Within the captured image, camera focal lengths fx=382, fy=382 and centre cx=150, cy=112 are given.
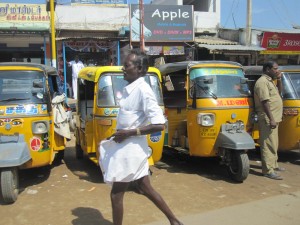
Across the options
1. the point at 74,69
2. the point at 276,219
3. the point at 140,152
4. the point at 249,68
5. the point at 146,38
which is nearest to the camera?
the point at 140,152

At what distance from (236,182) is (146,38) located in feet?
40.2

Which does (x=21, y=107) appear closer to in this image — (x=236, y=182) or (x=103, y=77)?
(x=103, y=77)

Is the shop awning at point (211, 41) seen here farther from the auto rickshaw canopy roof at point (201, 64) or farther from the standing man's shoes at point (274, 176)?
the standing man's shoes at point (274, 176)

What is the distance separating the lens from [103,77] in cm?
605

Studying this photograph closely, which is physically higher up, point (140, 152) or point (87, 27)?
point (87, 27)

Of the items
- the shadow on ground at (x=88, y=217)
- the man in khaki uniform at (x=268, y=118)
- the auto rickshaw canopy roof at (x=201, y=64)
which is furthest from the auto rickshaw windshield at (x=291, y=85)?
the shadow on ground at (x=88, y=217)

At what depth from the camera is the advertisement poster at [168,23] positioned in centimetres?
1750

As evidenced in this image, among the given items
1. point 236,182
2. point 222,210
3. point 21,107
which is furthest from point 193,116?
point 21,107

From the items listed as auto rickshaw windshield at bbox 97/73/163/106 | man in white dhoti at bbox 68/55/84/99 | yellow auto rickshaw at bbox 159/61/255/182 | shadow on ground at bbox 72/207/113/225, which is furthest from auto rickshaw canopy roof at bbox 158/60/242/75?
man in white dhoti at bbox 68/55/84/99

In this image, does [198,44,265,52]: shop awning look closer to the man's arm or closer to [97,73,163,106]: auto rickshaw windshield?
the man's arm

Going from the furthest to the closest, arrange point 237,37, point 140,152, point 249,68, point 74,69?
point 237,37
point 74,69
point 249,68
point 140,152

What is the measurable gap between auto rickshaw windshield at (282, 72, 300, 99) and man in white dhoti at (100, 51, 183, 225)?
441 centimetres

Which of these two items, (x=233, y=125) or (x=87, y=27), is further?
(x=87, y=27)

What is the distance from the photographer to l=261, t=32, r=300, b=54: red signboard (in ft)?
65.0
